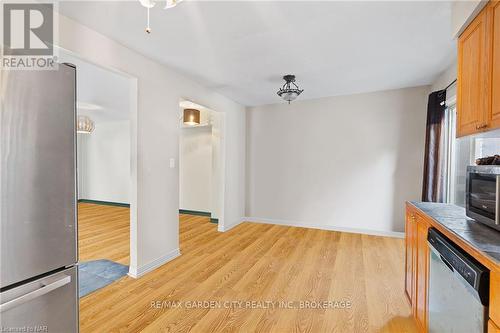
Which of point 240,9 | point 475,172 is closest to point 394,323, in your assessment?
point 475,172

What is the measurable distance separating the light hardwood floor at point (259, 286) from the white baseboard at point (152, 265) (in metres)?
0.07

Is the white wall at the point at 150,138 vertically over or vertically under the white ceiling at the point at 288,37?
under

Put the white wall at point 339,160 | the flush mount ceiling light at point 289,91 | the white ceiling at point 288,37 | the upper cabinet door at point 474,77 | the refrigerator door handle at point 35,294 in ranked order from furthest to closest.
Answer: the white wall at point 339,160
the flush mount ceiling light at point 289,91
the white ceiling at point 288,37
the upper cabinet door at point 474,77
the refrigerator door handle at point 35,294

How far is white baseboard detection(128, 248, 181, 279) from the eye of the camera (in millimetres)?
2635

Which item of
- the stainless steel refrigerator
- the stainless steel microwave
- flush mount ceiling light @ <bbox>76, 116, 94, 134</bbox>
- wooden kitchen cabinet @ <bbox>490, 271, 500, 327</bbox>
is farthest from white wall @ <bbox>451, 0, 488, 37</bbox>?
flush mount ceiling light @ <bbox>76, 116, 94, 134</bbox>

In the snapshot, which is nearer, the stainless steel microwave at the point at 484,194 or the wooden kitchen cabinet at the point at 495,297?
the wooden kitchen cabinet at the point at 495,297

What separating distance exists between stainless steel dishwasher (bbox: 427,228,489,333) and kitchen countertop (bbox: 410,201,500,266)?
6 cm

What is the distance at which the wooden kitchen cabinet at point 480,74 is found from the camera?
1412 millimetres

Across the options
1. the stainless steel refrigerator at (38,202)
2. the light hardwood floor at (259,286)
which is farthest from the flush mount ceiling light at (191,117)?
the stainless steel refrigerator at (38,202)

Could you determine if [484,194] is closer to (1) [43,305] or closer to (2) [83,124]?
(1) [43,305]

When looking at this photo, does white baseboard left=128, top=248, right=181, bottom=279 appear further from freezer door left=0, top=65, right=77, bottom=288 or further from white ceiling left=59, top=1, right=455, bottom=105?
white ceiling left=59, top=1, right=455, bottom=105

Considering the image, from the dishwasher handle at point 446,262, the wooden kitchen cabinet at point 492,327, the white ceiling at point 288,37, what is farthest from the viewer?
the white ceiling at point 288,37

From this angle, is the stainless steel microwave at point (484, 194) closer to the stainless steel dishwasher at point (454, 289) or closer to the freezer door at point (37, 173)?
the stainless steel dishwasher at point (454, 289)

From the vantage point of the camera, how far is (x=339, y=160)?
4387mm
